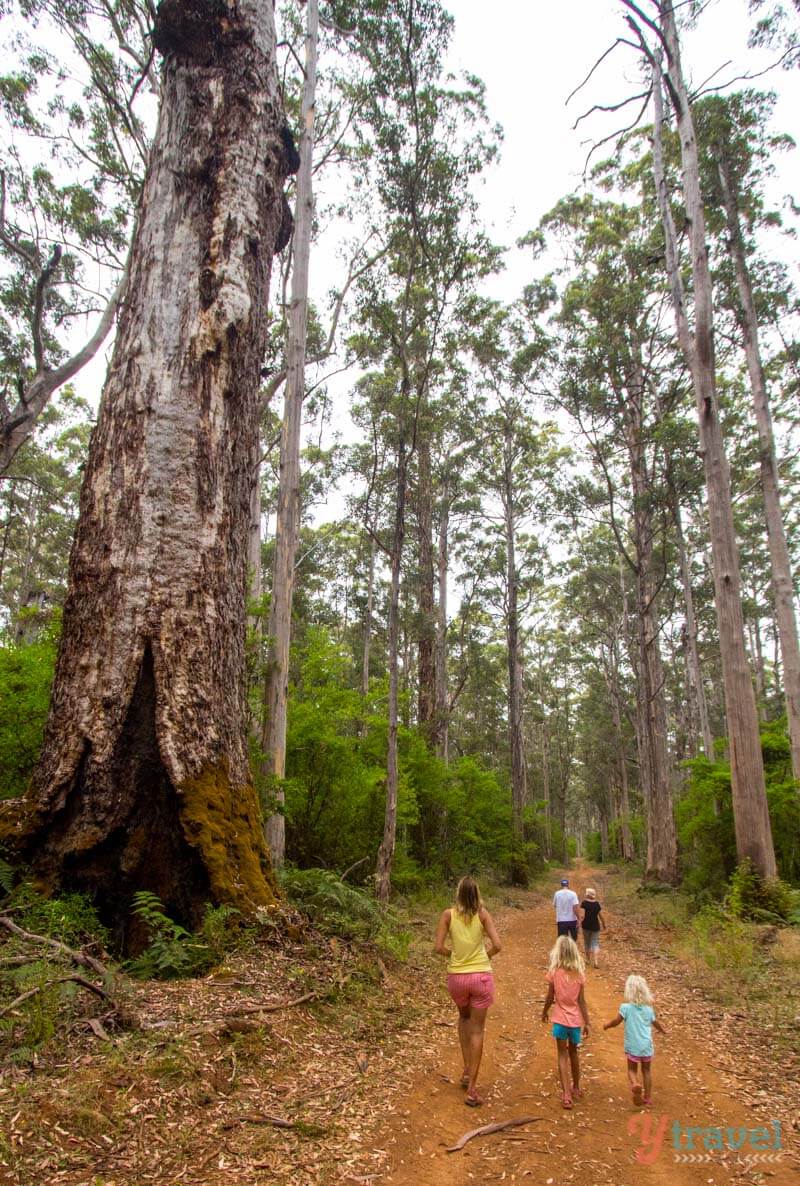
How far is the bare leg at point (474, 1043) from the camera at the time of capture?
12.9ft

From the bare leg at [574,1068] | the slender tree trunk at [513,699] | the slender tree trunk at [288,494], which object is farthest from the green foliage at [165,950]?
the slender tree trunk at [513,699]

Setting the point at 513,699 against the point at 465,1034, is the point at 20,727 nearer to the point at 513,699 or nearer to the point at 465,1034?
the point at 465,1034

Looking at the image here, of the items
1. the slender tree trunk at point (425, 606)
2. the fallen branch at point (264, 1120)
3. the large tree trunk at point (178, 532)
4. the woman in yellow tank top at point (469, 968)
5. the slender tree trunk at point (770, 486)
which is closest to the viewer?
the fallen branch at point (264, 1120)

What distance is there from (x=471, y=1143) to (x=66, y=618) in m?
4.06

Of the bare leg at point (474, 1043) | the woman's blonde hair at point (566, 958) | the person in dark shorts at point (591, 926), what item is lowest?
the person in dark shorts at point (591, 926)

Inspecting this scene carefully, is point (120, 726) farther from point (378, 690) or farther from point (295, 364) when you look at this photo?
point (378, 690)

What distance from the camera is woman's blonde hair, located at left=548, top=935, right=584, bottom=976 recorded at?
4418 mm

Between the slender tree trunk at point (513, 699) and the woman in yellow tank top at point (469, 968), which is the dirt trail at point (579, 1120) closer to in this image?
the woman in yellow tank top at point (469, 968)

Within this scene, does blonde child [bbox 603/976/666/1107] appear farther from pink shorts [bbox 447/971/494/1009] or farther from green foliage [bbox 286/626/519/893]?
green foliage [bbox 286/626/519/893]

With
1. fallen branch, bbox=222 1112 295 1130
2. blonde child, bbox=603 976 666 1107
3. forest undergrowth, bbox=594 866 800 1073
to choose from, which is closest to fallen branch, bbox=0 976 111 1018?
fallen branch, bbox=222 1112 295 1130

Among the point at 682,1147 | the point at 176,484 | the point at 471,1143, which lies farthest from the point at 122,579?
the point at 682,1147

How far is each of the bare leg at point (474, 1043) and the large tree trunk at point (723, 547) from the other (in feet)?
24.7

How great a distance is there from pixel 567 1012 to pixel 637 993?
1.51ft

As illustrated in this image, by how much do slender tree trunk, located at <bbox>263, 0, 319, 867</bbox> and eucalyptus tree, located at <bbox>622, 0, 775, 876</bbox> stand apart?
5782 mm
